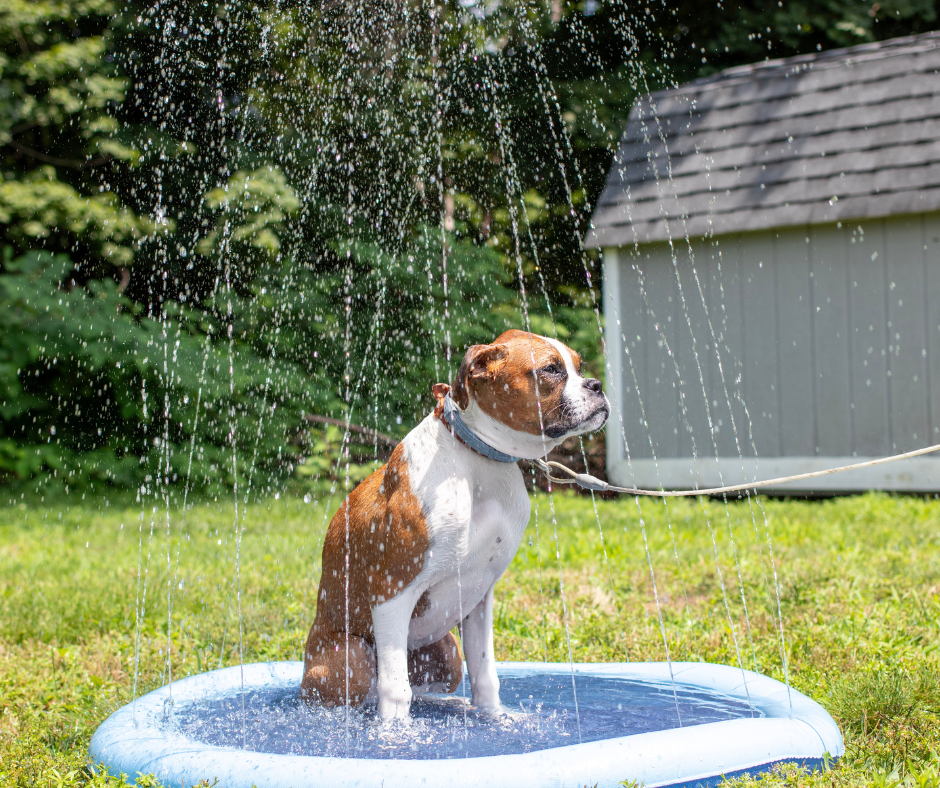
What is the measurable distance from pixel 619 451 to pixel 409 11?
4.69 metres

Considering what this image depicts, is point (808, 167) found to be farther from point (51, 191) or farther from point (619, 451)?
point (51, 191)

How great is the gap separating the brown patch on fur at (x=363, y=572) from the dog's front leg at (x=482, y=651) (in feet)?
0.66

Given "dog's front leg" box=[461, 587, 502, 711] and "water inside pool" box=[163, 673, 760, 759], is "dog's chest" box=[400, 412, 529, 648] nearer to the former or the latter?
"dog's front leg" box=[461, 587, 502, 711]

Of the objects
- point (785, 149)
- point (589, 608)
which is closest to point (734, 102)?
point (785, 149)

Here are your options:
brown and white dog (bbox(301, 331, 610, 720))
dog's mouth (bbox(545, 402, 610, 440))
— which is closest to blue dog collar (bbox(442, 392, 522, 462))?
brown and white dog (bbox(301, 331, 610, 720))

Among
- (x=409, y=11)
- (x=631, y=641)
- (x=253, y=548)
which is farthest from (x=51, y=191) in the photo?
(x=631, y=641)

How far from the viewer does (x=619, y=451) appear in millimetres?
8984

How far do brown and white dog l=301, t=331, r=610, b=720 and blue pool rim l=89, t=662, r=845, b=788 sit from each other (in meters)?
0.41

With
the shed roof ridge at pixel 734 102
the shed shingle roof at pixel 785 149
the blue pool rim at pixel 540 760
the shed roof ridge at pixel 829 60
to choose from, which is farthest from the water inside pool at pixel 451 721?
the shed roof ridge at pixel 829 60

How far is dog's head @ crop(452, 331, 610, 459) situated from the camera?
245 centimetres

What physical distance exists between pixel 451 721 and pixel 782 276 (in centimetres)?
682

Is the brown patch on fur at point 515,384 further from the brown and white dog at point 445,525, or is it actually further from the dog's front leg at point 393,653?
the dog's front leg at point 393,653

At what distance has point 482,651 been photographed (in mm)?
2689

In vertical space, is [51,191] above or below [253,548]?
above
